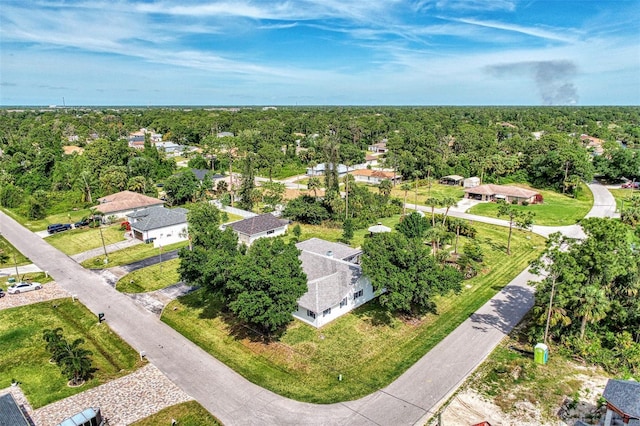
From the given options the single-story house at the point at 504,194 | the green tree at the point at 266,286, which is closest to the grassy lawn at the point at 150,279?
the green tree at the point at 266,286

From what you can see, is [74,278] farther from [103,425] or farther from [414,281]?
[414,281]

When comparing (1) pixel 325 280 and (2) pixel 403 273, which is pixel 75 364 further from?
(2) pixel 403 273

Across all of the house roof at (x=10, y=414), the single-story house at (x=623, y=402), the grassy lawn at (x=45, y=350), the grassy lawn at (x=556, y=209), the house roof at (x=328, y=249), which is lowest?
the grassy lawn at (x=45, y=350)

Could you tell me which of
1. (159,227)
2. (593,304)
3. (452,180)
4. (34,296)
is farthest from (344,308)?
(452,180)

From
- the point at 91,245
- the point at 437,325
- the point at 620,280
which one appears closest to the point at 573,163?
the point at 620,280

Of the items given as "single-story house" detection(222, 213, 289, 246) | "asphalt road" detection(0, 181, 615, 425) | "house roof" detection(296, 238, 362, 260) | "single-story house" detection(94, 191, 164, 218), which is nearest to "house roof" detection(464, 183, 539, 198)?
"asphalt road" detection(0, 181, 615, 425)

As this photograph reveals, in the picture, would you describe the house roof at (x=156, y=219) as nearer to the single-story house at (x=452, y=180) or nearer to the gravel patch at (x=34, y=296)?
the gravel patch at (x=34, y=296)
